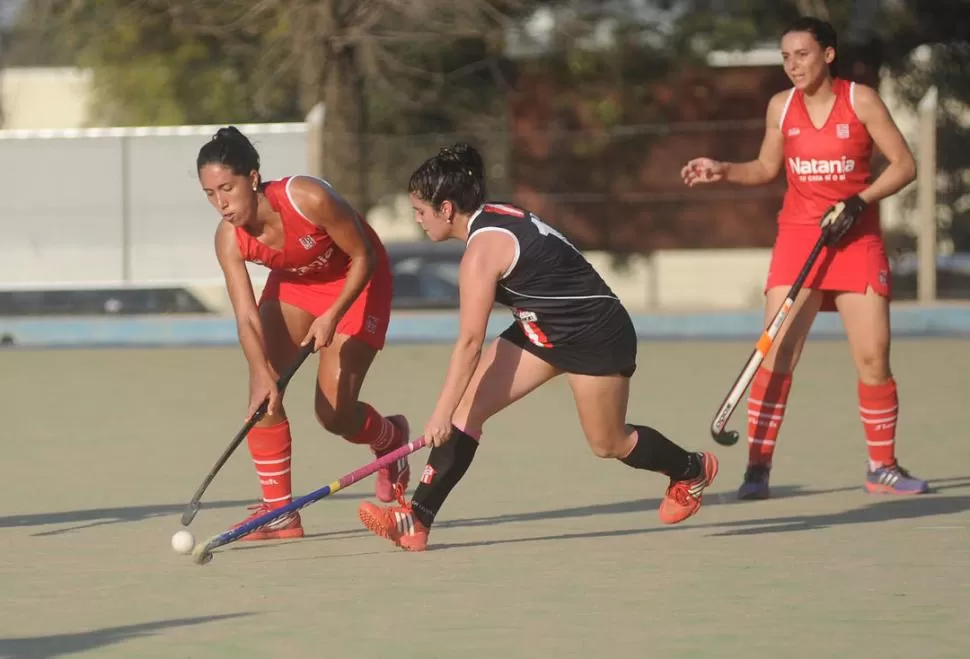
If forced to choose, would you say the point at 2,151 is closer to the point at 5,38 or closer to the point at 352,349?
the point at 352,349

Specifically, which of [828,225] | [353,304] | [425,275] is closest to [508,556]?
[353,304]

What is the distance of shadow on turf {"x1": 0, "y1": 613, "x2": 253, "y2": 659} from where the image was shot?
441cm

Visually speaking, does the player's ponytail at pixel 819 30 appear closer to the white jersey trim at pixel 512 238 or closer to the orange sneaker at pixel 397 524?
the white jersey trim at pixel 512 238

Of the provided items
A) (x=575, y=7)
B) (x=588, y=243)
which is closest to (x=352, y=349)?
(x=588, y=243)

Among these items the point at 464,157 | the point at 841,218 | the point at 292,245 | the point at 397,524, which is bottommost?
the point at 397,524

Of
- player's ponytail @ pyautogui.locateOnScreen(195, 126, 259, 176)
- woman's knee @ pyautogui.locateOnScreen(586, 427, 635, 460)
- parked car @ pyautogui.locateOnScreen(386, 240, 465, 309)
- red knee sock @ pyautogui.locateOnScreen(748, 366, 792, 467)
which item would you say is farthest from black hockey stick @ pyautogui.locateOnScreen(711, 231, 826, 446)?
parked car @ pyautogui.locateOnScreen(386, 240, 465, 309)

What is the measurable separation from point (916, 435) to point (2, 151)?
9.43 metres

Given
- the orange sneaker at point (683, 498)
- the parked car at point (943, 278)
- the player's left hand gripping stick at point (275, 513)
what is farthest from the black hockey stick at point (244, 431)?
the parked car at point (943, 278)

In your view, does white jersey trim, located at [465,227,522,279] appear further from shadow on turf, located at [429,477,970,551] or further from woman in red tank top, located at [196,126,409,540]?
shadow on turf, located at [429,477,970,551]

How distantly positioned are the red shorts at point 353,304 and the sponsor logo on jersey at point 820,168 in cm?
160

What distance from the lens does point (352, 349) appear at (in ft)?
20.7

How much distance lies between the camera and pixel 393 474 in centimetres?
688

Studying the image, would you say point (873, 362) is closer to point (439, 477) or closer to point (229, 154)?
point (439, 477)

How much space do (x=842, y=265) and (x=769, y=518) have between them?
102cm
